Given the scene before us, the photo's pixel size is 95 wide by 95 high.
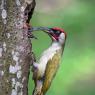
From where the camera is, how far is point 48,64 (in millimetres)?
10570

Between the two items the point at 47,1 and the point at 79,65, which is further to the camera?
the point at 47,1

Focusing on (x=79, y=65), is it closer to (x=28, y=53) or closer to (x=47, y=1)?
(x=47, y=1)

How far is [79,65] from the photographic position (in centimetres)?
1672

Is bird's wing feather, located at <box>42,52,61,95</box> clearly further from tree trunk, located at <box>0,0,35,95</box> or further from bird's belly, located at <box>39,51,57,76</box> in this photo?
tree trunk, located at <box>0,0,35,95</box>

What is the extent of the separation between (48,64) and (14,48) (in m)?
0.94

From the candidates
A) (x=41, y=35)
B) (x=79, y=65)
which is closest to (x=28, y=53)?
(x=79, y=65)

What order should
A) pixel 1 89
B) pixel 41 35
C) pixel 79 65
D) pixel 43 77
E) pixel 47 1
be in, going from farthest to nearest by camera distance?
1. pixel 47 1
2. pixel 41 35
3. pixel 79 65
4. pixel 43 77
5. pixel 1 89

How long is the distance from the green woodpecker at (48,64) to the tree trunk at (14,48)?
1.71 ft

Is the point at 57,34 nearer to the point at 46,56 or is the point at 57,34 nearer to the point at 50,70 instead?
the point at 46,56

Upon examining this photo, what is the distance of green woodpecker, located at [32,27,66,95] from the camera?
1042 cm

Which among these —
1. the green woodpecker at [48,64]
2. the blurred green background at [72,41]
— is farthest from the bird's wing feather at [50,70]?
the blurred green background at [72,41]

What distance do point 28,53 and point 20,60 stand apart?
0.63 ft

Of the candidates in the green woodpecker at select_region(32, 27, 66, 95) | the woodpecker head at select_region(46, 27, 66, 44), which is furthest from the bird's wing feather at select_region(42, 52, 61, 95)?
the woodpecker head at select_region(46, 27, 66, 44)

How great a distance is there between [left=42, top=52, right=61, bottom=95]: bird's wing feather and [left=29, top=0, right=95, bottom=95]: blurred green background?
14.1 feet
